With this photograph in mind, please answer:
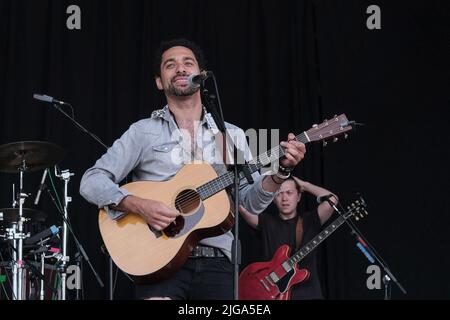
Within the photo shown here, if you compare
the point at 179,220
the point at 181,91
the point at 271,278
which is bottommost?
the point at 271,278

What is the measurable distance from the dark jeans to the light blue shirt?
0.19 m

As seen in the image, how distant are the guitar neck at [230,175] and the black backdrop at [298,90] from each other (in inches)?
98.3

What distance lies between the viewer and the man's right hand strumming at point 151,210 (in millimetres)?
3471

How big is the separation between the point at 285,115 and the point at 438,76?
1306 mm

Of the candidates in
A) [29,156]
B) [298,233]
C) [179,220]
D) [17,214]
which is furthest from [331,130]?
[17,214]

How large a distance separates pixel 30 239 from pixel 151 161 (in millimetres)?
2097

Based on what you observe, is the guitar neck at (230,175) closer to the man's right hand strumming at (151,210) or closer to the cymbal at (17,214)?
the man's right hand strumming at (151,210)

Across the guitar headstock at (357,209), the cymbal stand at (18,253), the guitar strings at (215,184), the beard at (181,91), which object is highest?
the beard at (181,91)

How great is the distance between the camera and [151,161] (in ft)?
12.1

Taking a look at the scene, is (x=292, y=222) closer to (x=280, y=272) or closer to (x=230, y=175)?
(x=280, y=272)

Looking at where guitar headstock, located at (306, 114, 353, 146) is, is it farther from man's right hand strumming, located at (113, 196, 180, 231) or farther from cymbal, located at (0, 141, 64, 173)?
cymbal, located at (0, 141, 64, 173)

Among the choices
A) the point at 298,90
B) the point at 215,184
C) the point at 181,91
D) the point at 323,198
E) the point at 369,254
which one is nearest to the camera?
the point at 215,184

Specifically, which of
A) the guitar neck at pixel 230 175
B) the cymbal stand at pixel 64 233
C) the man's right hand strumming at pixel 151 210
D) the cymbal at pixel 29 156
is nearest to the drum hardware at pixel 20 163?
the cymbal at pixel 29 156
